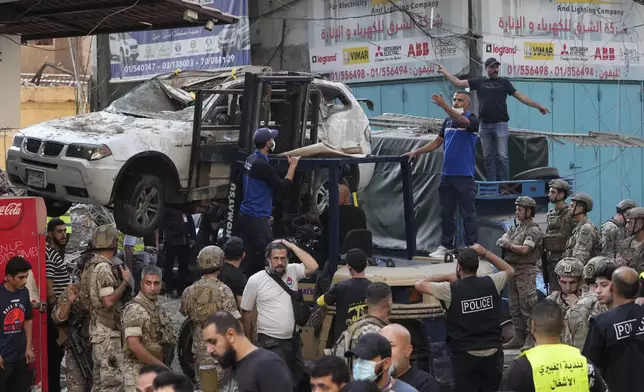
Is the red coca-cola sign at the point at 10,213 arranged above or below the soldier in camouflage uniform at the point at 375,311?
above

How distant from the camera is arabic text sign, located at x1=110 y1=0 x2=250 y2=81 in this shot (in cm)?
2395

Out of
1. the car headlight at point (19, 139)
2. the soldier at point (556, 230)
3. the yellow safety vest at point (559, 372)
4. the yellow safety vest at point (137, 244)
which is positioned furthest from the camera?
the yellow safety vest at point (137, 244)

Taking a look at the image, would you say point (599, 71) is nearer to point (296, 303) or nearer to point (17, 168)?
point (17, 168)

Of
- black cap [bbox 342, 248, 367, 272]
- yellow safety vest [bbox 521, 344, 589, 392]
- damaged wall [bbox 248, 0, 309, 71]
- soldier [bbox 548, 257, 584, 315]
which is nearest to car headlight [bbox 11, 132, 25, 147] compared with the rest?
black cap [bbox 342, 248, 367, 272]

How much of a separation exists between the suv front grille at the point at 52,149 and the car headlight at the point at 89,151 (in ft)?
0.61

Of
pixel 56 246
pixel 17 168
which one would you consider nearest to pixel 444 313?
pixel 56 246

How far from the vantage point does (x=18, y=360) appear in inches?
364

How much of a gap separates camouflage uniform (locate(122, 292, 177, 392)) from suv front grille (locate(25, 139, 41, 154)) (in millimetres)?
5016

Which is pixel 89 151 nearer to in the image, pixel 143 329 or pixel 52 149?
Answer: pixel 52 149

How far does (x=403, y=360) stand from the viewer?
20.1ft

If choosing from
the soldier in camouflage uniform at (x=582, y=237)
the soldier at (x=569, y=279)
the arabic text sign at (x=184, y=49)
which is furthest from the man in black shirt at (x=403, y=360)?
the arabic text sign at (x=184, y=49)

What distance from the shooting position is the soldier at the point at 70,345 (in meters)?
9.54

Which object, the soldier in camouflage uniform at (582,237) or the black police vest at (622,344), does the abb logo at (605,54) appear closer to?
the soldier in camouflage uniform at (582,237)

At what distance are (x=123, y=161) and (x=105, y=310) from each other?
12.3 feet
